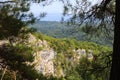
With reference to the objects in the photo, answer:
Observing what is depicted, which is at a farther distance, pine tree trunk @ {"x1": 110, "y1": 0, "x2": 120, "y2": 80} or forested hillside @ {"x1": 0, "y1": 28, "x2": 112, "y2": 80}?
forested hillside @ {"x1": 0, "y1": 28, "x2": 112, "y2": 80}

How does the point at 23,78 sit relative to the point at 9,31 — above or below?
below

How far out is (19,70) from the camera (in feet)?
35.8

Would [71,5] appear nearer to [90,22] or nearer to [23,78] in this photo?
[90,22]

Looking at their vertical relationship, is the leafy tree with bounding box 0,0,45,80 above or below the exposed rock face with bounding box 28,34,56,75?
above

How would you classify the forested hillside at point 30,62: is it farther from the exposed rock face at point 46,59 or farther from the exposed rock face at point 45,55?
the exposed rock face at point 45,55

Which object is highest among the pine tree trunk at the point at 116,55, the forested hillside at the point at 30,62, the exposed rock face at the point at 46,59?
the pine tree trunk at the point at 116,55

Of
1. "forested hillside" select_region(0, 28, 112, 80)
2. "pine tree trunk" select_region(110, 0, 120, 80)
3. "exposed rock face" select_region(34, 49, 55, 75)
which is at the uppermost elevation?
"pine tree trunk" select_region(110, 0, 120, 80)

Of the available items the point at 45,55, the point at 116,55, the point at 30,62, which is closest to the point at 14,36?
the point at 30,62

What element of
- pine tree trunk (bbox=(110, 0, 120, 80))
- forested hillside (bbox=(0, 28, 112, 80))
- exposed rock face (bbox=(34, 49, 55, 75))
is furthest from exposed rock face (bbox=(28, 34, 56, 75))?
pine tree trunk (bbox=(110, 0, 120, 80))

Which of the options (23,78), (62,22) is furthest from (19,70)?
(62,22)

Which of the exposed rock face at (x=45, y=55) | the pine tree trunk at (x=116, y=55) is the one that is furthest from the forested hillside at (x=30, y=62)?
the exposed rock face at (x=45, y=55)

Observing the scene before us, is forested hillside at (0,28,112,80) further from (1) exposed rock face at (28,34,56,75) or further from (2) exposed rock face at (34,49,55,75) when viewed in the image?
(1) exposed rock face at (28,34,56,75)

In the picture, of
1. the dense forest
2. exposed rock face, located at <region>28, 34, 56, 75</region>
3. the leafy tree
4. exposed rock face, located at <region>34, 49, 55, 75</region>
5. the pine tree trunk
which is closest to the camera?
the pine tree trunk

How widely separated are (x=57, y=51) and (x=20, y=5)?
428 ft
